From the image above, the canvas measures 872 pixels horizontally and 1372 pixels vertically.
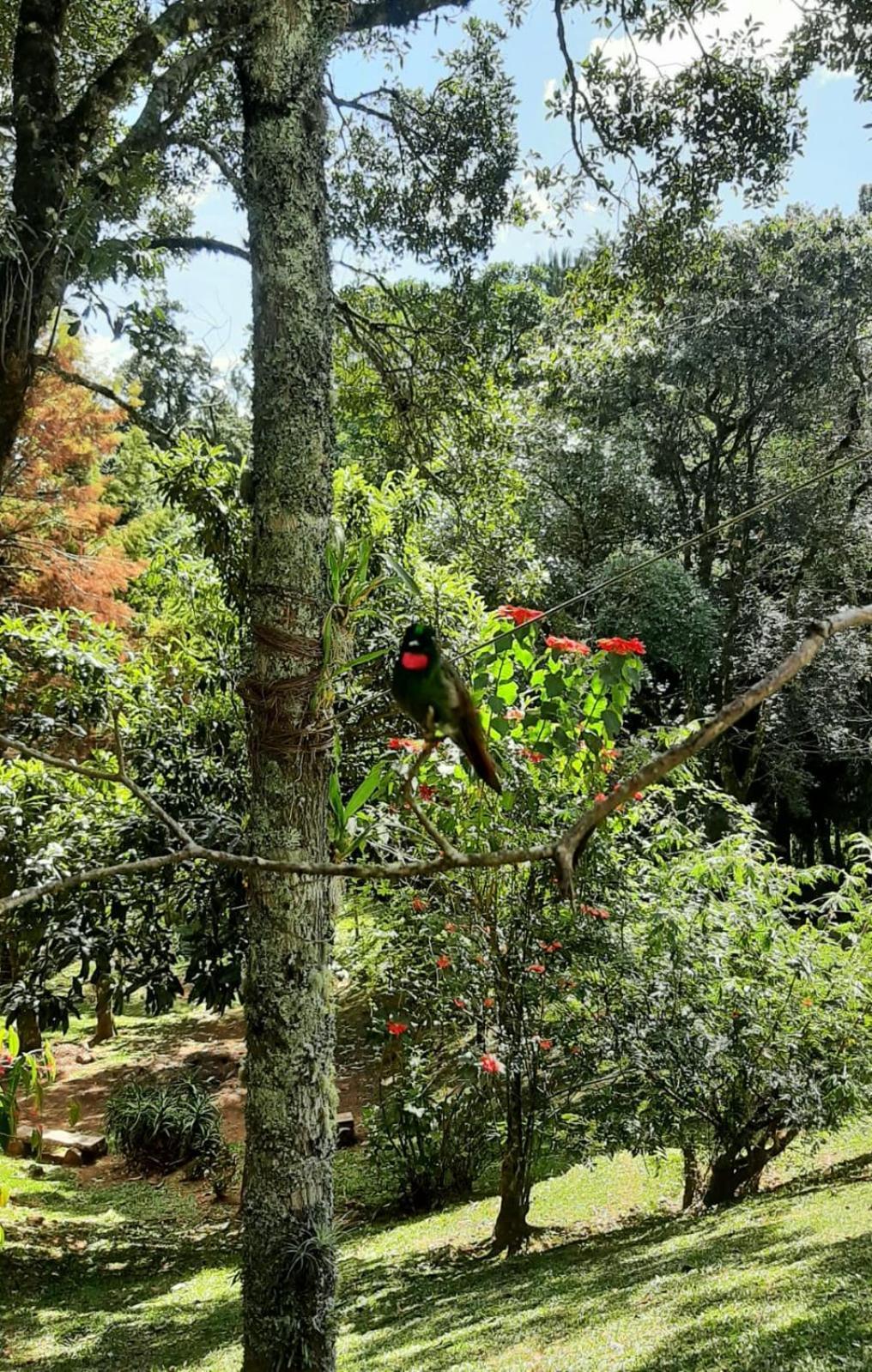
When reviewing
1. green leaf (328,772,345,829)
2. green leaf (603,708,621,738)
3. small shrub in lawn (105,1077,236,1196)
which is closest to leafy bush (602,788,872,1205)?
green leaf (603,708,621,738)

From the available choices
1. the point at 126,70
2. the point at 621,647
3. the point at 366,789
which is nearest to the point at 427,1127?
the point at 621,647

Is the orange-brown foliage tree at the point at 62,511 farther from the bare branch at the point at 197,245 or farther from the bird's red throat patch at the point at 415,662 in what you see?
the bird's red throat patch at the point at 415,662

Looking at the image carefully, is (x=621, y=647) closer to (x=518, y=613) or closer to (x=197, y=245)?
(x=518, y=613)

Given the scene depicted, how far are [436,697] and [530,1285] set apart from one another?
3.30 m

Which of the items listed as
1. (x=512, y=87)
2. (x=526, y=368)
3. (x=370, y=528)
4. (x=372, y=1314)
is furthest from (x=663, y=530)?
(x=372, y=1314)

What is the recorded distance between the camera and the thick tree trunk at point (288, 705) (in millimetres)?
2123

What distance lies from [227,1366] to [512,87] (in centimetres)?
577

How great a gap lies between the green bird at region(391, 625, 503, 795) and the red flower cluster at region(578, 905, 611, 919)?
8.89ft

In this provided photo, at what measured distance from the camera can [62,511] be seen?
7.72 meters

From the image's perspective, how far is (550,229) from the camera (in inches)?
184

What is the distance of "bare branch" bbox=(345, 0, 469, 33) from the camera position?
4.71 meters

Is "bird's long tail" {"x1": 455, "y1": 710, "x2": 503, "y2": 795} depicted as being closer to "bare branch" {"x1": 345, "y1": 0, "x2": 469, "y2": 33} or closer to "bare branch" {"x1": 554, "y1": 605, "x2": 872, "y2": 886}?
"bare branch" {"x1": 554, "y1": 605, "x2": 872, "y2": 886}

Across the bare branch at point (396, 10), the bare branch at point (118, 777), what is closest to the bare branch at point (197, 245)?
the bare branch at point (396, 10)

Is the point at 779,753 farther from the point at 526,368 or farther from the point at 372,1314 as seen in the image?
the point at 372,1314
